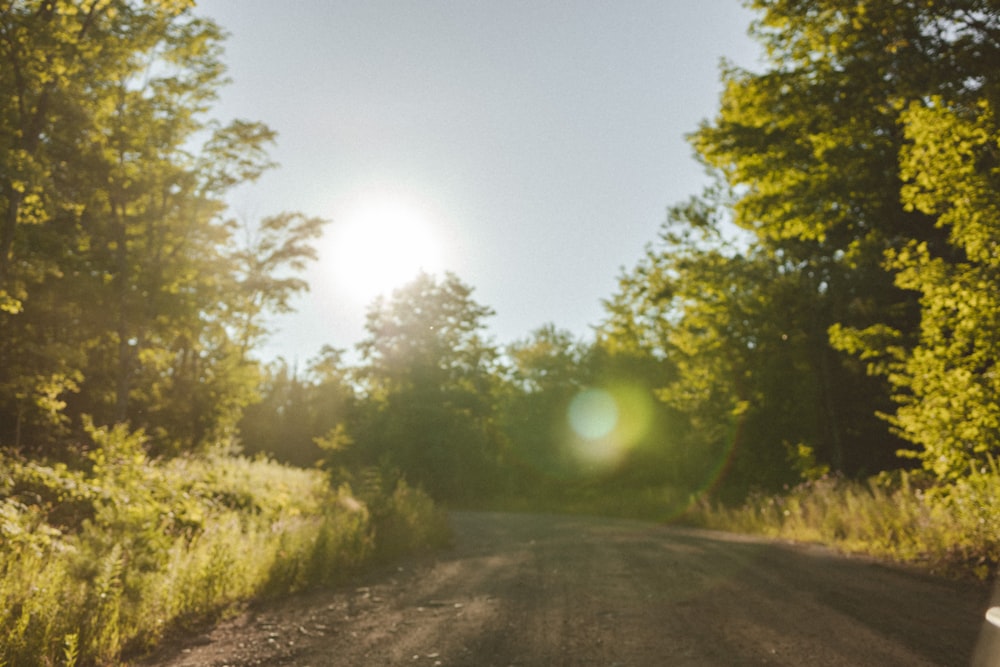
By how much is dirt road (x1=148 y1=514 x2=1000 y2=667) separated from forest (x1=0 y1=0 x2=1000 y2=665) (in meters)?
1.12

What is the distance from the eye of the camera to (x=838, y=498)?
48.7ft

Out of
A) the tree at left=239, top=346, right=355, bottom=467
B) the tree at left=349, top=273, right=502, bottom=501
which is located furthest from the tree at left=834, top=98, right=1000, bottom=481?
the tree at left=239, top=346, right=355, bottom=467

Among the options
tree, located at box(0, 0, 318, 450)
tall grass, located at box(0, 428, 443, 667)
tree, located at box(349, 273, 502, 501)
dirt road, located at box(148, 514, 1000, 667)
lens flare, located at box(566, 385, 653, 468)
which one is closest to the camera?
dirt road, located at box(148, 514, 1000, 667)

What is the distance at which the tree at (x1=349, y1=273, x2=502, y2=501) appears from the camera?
36.6 metres

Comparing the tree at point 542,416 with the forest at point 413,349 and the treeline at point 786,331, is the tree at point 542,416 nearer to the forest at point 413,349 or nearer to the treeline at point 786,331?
the treeline at point 786,331

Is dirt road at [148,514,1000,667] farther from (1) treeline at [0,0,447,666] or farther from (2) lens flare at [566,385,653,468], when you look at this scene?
(2) lens flare at [566,385,653,468]

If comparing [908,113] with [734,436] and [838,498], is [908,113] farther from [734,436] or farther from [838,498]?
[734,436]

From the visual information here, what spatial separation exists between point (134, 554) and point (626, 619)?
19.7 feet

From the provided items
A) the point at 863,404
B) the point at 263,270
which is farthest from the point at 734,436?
the point at 263,270

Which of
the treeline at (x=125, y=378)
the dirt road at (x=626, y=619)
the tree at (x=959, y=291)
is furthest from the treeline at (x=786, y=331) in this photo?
the treeline at (x=125, y=378)

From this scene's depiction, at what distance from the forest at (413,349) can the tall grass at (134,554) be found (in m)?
0.04

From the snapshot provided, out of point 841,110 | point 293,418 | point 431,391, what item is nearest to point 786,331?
point 841,110

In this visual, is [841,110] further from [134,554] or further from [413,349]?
[413,349]

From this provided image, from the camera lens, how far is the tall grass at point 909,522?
8461 mm
